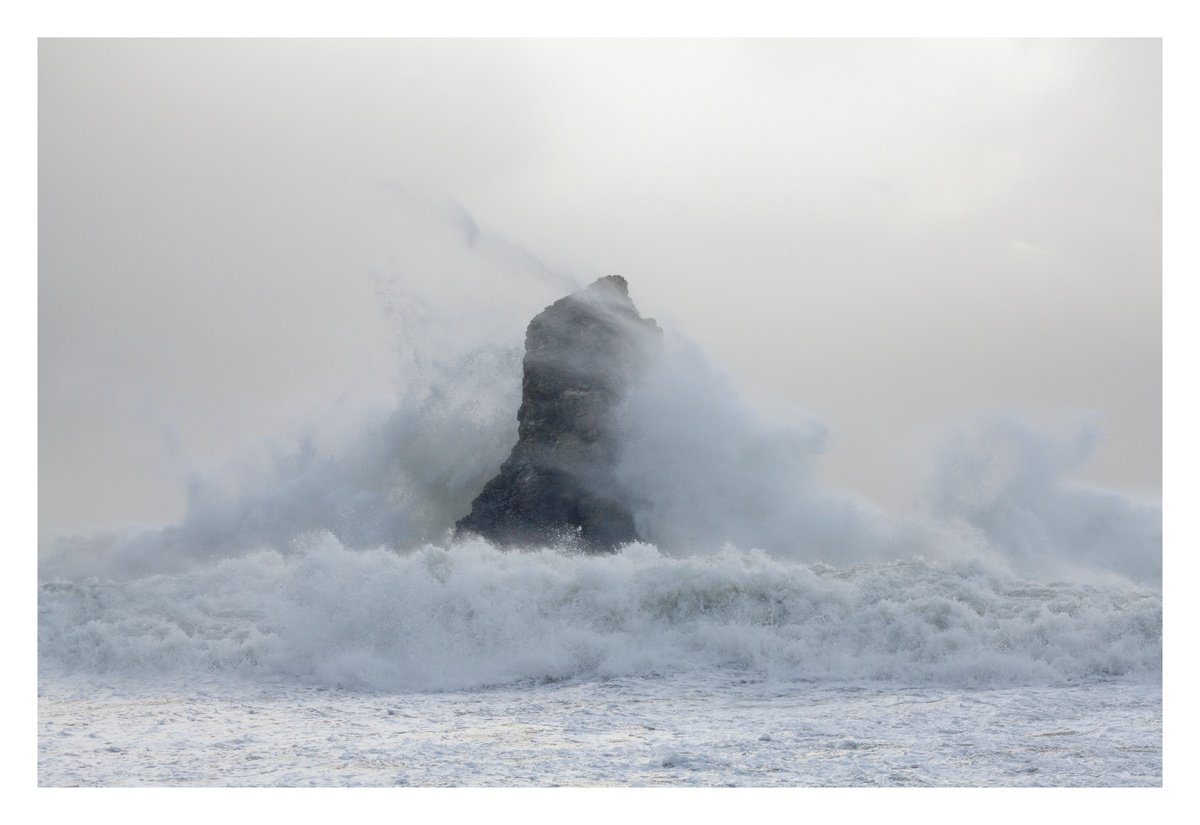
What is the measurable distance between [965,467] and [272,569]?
400 inches

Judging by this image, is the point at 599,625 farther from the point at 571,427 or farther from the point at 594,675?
the point at 571,427

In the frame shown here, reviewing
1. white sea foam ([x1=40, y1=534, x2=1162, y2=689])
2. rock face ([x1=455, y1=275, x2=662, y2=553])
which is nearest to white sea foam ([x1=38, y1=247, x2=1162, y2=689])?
white sea foam ([x1=40, y1=534, x2=1162, y2=689])

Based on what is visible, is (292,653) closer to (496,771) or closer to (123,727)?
(123,727)

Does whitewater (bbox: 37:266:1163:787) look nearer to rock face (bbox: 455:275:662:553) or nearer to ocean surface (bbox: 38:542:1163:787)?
ocean surface (bbox: 38:542:1163:787)

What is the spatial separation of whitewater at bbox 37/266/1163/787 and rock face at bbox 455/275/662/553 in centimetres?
573

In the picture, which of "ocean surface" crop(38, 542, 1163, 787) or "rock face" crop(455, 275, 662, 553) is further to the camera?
"rock face" crop(455, 275, 662, 553)

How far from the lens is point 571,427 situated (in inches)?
709

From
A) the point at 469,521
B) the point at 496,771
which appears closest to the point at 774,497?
the point at 469,521

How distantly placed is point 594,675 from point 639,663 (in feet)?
1.40

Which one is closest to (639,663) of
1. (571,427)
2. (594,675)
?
(594,675)

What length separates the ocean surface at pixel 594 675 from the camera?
6406 mm

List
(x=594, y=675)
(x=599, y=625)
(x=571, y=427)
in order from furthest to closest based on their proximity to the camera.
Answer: (x=571, y=427), (x=599, y=625), (x=594, y=675)

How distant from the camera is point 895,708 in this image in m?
7.66

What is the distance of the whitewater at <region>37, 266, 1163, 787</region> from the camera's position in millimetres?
6457
